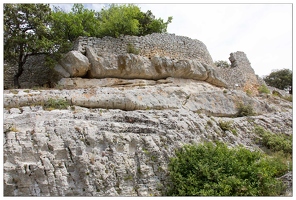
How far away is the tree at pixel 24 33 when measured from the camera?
12.0m

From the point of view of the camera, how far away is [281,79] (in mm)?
27422

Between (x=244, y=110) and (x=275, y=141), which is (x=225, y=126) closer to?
(x=275, y=141)

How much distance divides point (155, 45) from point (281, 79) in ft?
56.4

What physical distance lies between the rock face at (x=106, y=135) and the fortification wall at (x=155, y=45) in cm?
211

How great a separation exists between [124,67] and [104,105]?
3379mm

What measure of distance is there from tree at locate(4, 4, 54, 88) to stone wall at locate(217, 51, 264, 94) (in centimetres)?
927

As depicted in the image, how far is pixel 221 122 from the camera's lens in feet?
36.4

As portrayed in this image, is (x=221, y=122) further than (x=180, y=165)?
Yes

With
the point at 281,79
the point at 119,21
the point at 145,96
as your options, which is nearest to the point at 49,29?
the point at 119,21

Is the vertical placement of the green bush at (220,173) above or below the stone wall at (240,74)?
below

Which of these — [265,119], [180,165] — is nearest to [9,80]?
[180,165]

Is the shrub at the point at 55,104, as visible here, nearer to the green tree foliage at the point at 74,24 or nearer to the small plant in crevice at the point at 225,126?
the green tree foliage at the point at 74,24

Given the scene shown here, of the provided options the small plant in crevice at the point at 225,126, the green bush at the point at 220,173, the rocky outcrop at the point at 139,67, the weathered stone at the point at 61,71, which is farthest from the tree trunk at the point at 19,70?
the small plant in crevice at the point at 225,126

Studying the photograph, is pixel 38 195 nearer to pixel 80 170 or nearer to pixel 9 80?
pixel 80 170
